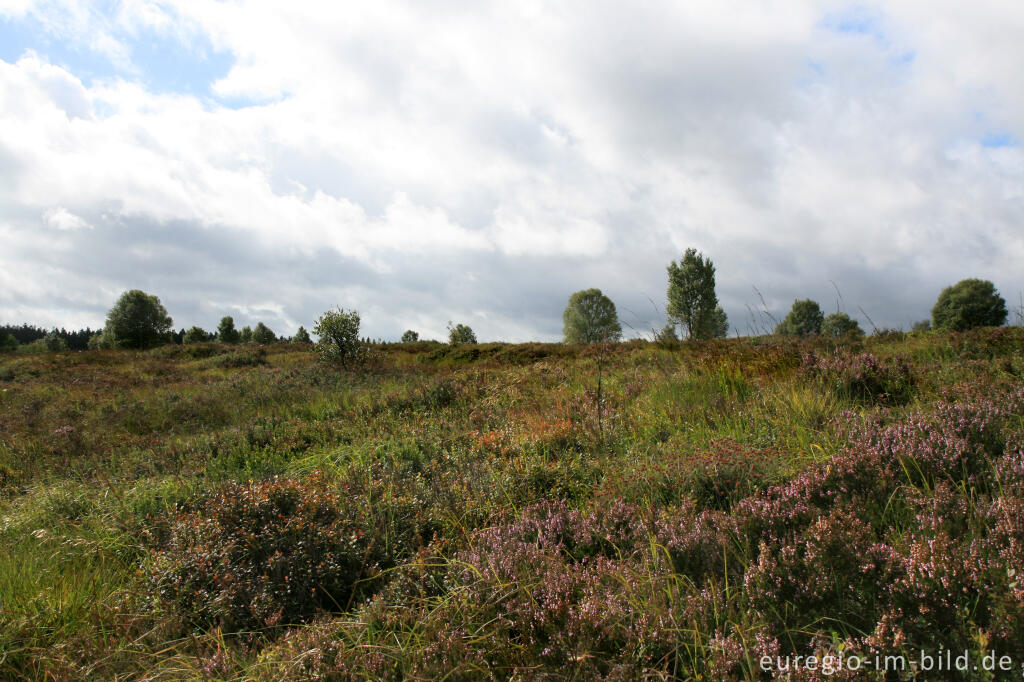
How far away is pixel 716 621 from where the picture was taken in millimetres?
2207

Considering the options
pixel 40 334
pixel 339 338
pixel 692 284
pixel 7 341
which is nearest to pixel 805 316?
pixel 692 284

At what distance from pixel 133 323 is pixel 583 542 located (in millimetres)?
66030

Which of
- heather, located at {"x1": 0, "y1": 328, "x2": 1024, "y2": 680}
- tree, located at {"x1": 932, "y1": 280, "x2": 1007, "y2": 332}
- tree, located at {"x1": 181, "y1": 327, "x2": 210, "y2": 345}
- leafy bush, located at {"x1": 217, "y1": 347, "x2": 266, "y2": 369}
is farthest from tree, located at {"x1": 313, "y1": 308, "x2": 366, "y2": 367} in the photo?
tree, located at {"x1": 181, "y1": 327, "x2": 210, "y2": 345}

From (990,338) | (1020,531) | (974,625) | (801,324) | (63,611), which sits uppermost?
(801,324)

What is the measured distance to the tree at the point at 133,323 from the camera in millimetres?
53500

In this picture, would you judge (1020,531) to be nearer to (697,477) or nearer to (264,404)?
(697,477)

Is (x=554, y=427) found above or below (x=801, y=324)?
below

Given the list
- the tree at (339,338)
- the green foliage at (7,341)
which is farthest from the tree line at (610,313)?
the green foliage at (7,341)

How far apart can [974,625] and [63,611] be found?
4.74 m

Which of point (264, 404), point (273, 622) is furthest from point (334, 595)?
point (264, 404)

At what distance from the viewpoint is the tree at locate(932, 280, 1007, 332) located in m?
38.0

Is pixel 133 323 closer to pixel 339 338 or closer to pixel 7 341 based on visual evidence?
pixel 339 338

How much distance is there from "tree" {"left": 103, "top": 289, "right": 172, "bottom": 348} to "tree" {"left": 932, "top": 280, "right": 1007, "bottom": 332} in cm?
7465

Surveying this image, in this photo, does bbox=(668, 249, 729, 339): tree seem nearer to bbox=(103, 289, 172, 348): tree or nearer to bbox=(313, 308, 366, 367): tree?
bbox=(313, 308, 366, 367): tree
